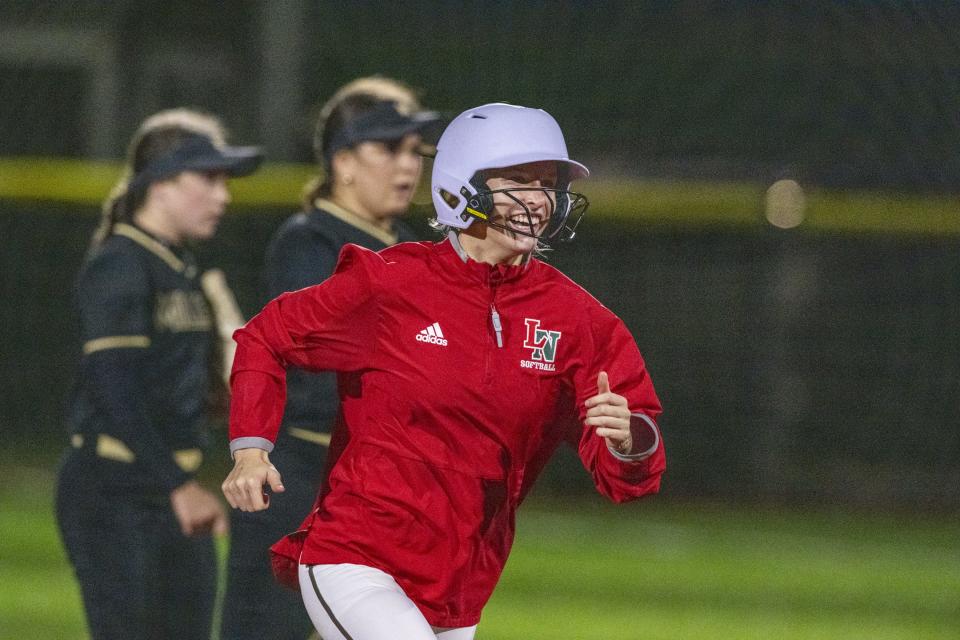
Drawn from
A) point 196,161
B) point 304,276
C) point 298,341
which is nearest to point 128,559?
point 304,276

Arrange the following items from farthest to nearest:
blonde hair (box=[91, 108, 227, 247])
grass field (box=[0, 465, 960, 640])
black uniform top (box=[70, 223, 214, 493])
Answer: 1. grass field (box=[0, 465, 960, 640])
2. blonde hair (box=[91, 108, 227, 247])
3. black uniform top (box=[70, 223, 214, 493])

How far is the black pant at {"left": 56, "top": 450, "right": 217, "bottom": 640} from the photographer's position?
4645mm

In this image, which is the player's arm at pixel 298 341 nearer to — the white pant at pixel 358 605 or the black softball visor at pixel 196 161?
the white pant at pixel 358 605

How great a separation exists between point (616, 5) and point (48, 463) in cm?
791

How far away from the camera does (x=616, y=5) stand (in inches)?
659

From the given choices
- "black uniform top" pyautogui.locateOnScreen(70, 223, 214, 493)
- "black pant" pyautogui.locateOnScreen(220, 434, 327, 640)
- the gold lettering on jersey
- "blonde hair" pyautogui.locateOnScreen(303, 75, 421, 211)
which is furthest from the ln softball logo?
the gold lettering on jersey

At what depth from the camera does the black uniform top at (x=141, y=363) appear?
15.1 ft

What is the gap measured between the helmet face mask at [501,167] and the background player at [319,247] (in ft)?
2.64

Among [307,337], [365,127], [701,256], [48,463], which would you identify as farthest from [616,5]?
[307,337]

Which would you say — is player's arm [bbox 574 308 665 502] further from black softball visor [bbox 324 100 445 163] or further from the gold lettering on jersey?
the gold lettering on jersey

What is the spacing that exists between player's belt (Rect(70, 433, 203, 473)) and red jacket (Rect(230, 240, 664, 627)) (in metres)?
1.14

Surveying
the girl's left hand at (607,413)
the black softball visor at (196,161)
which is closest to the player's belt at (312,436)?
the black softball visor at (196,161)

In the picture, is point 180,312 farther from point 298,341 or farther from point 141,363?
point 298,341

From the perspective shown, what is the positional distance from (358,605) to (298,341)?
1.98ft
